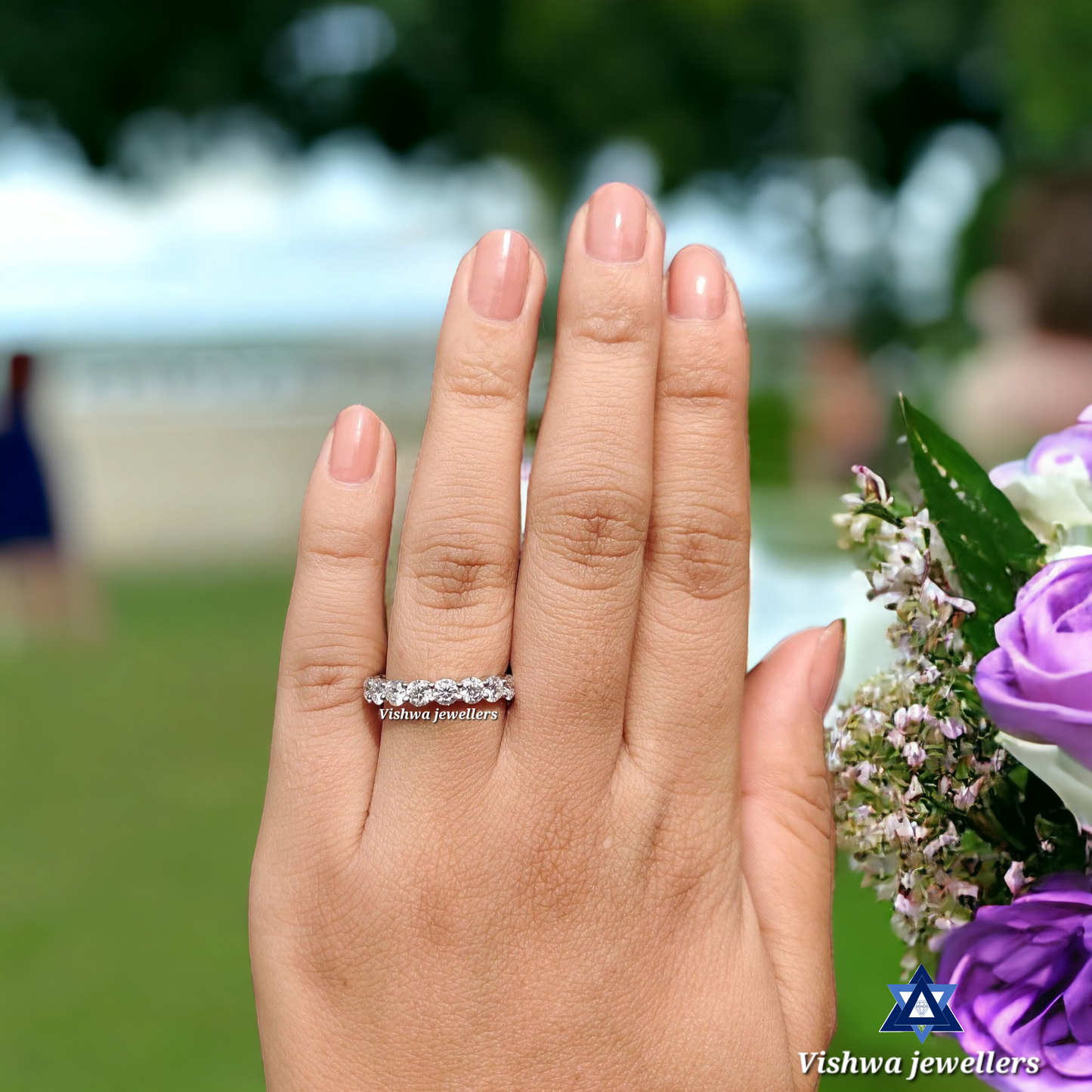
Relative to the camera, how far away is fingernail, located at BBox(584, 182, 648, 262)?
1141 millimetres

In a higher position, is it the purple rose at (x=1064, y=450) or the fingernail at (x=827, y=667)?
the purple rose at (x=1064, y=450)

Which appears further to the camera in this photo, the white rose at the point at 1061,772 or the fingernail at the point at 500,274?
the fingernail at the point at 500,274

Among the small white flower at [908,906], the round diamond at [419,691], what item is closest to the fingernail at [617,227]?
the round diamond at [419,691]

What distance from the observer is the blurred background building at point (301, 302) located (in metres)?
4.90

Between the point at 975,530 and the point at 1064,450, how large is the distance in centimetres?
13

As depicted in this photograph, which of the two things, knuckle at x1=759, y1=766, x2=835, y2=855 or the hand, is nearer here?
the hand

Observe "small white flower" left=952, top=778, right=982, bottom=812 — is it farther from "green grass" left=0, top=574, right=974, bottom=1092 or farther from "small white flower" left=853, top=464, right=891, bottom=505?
"green grass" left=0, top=574, right=974, bottom=1092

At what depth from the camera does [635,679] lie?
3.93 ft

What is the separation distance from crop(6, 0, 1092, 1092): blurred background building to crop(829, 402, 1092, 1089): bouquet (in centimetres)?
25

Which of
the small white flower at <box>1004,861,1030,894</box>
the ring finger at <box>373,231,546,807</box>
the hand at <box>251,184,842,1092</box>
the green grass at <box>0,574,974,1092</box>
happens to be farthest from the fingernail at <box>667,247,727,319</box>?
the green grass at <box>0,574,974,1092</box>

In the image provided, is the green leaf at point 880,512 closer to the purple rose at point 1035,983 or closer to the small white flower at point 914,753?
the small white flower at point 914,753

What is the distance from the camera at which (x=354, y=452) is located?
121cm

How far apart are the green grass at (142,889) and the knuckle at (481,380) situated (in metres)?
1.04

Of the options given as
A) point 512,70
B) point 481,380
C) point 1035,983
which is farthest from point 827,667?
point 512,70
